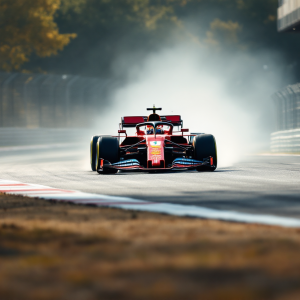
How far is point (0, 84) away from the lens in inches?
1400

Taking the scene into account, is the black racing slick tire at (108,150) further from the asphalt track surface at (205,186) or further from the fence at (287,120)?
the fence at (287,120)

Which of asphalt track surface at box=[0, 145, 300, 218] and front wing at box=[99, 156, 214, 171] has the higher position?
front wing at box=[99, 156, 214, 171]

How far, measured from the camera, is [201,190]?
472 inches

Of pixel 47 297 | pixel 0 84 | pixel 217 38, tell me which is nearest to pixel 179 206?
pixel 47 297

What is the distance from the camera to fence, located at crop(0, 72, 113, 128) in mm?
36281

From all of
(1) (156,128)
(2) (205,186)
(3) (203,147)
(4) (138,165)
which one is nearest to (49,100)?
(1) (156,128)

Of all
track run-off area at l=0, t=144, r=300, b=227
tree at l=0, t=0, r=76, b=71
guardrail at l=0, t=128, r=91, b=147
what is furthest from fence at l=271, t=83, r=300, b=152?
tree at l=0, t=0, r=76, b=71

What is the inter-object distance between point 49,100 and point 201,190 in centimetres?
2808

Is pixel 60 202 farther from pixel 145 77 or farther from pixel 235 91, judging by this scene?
pixel 235 91

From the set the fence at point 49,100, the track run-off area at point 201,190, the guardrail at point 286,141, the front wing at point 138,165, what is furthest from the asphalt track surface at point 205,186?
the fence at point 49,100

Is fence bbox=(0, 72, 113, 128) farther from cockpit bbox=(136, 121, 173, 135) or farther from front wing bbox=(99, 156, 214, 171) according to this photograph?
front wing bbox=(99, 156, 214, 171)

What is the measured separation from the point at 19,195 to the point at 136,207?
103 inches

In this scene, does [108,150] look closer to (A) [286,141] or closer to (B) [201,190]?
(B) [201,190]

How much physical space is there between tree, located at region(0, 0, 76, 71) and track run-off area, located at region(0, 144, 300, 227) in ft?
109
